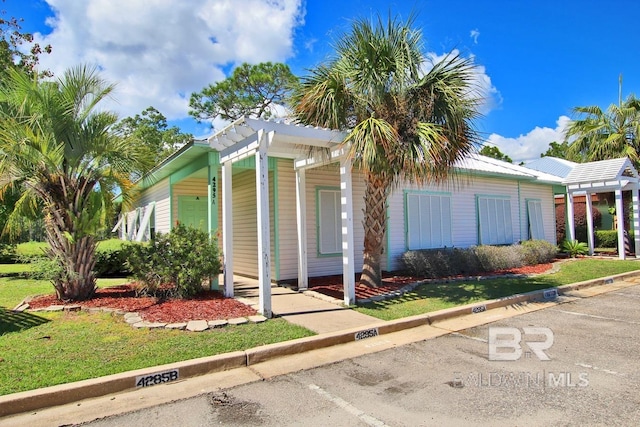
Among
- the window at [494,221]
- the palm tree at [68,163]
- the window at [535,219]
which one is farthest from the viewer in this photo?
the window at [535,219]

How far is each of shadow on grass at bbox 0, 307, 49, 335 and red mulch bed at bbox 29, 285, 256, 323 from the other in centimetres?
50

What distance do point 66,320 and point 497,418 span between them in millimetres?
6466

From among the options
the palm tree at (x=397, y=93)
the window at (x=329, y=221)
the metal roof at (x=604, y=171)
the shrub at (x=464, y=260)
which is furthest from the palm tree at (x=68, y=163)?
the metal roof at (x=604, y=171)

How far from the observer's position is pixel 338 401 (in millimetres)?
3971

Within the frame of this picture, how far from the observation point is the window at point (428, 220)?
42.2 ft

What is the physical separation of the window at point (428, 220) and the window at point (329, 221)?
265cm

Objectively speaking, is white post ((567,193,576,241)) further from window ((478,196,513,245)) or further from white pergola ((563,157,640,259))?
window ((478,196,513,245))

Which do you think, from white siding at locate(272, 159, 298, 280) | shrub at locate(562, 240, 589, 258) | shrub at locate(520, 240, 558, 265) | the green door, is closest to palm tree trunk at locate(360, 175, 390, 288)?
white siding at locate(272, 159, 298, 280)

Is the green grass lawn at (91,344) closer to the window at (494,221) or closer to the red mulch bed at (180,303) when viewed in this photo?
the red mulch bed at (180,303)

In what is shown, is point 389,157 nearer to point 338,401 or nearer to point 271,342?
point 271,342

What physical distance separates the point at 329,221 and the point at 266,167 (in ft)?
15.2

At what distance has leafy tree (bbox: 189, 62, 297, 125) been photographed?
27.1 meters

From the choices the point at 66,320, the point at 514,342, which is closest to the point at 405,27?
the point at 514,342

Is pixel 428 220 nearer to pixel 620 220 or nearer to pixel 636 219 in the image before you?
pixel 620 220
